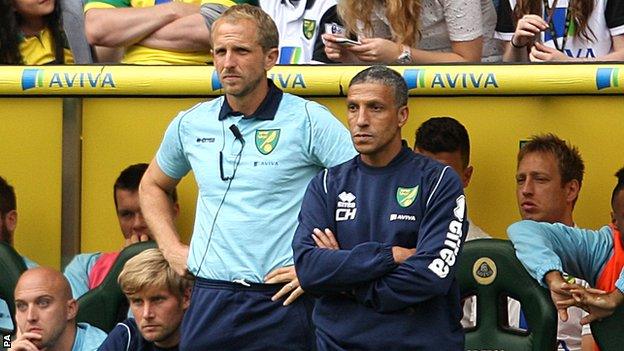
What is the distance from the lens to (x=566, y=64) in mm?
6465

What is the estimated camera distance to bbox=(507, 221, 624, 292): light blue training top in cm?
613

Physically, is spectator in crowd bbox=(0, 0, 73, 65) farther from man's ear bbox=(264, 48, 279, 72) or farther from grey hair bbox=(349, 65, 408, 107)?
grey hair bbox=(349, 65, 408, 107)

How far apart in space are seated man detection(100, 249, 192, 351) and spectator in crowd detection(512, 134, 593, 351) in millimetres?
1493

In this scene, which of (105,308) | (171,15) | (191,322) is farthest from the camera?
(171,15)

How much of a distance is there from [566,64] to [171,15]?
2.17 meters

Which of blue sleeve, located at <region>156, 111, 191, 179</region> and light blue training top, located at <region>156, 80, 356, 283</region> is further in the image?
blue sleeve, located at <region>156, 111, 191, 179</region>

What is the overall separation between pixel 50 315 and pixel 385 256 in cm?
200

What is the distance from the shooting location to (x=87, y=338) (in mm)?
6609

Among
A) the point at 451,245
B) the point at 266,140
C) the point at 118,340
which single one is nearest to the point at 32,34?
the point at 118,340

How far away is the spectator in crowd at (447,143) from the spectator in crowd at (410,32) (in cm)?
52

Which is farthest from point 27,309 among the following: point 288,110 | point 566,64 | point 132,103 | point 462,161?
point 566,64

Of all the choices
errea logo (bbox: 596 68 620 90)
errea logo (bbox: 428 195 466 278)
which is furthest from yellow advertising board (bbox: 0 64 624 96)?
errea logo (bbox: 428 195 466 278)

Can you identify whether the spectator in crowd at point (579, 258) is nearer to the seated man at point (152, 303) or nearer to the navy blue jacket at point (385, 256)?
the navy blue jacket at point (385, 256)

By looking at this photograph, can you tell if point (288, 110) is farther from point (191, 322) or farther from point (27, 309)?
point (27, 309)
